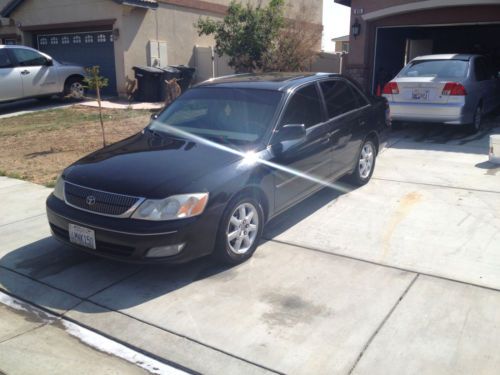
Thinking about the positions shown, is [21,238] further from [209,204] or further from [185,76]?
[185,76]

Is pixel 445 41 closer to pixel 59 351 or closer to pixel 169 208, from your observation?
pixel 169 208

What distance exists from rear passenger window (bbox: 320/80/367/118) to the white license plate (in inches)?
124

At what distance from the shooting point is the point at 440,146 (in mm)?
9344

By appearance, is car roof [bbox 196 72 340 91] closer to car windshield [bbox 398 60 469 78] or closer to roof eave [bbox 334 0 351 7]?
car windshield [bbox 398 60 469 78]

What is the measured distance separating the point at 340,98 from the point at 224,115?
181 centimetres

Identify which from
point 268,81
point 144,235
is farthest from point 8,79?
point 144,235

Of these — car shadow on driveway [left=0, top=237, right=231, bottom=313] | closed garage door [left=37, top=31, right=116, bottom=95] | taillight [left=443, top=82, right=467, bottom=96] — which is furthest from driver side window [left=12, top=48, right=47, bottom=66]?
taillight [left=443, top=82, right=467, bottom=96]

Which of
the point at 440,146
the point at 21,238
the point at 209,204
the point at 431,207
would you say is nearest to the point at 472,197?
the point at 431,207

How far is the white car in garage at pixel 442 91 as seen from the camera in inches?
367

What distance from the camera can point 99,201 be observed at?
420 cm

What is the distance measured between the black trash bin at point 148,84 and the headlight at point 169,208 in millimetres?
12245

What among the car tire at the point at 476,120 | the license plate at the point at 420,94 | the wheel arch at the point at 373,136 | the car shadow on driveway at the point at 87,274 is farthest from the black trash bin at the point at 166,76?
the car shadow on driveway at the point at 87,274

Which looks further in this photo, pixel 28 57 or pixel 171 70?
pixel 171 70

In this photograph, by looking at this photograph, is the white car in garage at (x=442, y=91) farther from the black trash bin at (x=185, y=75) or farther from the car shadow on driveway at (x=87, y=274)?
the black trash bin at (x=185, y=75)
